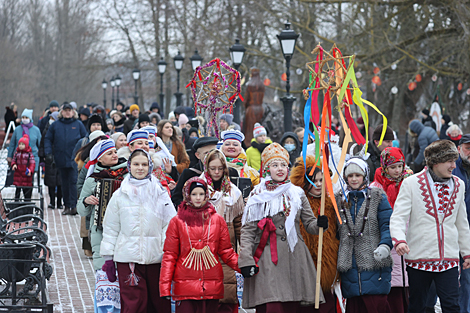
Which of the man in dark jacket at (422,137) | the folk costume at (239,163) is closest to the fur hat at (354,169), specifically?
the folk costume at (239,163)

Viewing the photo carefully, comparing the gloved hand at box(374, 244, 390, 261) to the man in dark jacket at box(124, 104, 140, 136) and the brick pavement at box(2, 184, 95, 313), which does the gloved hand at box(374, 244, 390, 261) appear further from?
the man in dark jacket at box(124, 104, 140, 136)

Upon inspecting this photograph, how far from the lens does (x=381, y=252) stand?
5.22m

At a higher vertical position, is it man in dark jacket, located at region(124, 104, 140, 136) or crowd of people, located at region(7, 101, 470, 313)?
man in dark jacket, located at region(124, 104, 140, 136)

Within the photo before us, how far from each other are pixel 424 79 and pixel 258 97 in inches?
431

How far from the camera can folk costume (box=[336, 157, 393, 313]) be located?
5359 millimetres

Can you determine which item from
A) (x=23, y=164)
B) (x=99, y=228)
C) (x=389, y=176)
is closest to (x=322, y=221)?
(x=389, y=176)

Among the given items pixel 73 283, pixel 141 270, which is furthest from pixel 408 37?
pixel 141 270

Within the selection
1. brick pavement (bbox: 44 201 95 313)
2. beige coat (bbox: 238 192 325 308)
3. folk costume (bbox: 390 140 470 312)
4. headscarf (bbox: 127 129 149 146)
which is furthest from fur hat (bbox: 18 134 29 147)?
folk costume (bbox: 390 140 470 312)

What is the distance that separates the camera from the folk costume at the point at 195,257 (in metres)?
5.28

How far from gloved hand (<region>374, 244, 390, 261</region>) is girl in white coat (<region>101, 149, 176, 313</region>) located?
5.74 ft

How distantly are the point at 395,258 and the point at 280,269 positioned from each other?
3.86 feet

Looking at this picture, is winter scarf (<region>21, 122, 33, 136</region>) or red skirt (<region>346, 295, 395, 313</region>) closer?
red skirt (<region>346, 295, 395, 313</region>)

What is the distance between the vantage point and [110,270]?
5.62m

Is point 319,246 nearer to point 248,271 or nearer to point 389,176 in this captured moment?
point 248,271
